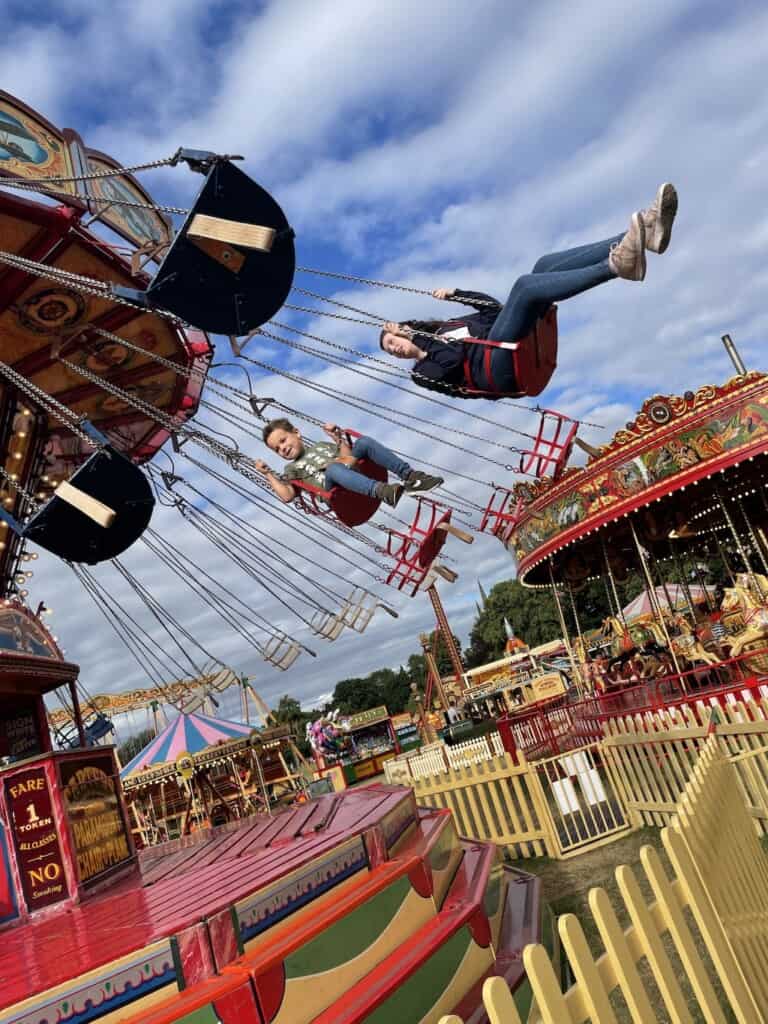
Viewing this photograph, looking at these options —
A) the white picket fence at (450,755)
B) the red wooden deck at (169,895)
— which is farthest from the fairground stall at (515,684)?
the red wooden deck at (169,895)

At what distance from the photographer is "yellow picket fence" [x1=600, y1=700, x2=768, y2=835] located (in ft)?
19.8

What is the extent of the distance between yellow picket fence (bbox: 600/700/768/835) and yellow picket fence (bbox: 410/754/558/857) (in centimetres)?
118

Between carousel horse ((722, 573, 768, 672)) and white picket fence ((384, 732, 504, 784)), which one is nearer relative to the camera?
carousel horse ((722, 573, 768, 672))

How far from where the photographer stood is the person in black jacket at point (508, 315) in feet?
13.5

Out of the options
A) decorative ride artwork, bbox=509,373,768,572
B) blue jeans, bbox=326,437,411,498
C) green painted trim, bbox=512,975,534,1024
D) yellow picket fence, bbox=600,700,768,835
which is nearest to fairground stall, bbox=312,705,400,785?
decorative ride artwork, bbox=509,373,768,572

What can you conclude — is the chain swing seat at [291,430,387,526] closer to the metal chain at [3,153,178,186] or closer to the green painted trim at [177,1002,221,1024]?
the metal chain at [3,153,178,186]

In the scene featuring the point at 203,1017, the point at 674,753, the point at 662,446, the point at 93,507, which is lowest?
the point at 674,753

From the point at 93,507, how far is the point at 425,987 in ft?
15.7

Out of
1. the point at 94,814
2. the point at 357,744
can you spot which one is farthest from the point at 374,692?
the point at 94,814

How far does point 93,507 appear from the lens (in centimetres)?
632

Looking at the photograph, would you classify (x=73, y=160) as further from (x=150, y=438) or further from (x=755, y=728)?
(x=755, y=728)

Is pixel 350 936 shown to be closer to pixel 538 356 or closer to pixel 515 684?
pixel 538 356

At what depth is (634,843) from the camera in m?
7.46

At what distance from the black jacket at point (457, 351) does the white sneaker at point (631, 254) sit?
1.36m
